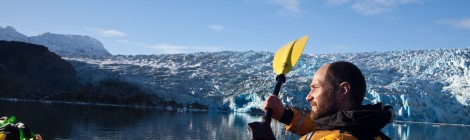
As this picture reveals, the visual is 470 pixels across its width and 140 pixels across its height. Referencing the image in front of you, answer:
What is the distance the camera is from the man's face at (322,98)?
1.94 m

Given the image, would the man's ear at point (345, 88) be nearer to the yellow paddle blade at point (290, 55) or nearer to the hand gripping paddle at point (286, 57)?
the hand gripping paddle at point (286, 57)

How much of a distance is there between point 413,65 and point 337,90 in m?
93.3

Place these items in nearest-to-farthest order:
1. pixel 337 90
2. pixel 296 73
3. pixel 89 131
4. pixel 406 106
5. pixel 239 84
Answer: pixel 337 90 → pixel 89 131 → pixel 406 106 → pixel 239 84 → pixel 296 73

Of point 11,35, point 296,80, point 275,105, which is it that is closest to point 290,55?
point 275,105

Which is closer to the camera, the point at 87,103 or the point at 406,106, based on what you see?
the point at 406,106

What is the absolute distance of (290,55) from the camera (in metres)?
2.83

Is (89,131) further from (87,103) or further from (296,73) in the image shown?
(296,73)

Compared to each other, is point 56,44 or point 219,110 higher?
point 56,44

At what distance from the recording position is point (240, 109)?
72.0 metres

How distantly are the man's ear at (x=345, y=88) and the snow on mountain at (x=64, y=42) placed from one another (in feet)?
449

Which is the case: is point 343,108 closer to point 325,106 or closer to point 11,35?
point 325,106

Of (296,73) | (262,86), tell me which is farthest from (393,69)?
(262,86)

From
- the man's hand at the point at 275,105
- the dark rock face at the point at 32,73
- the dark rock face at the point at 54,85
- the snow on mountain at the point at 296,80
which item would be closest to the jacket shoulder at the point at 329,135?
the man's hand at the point at 275,105

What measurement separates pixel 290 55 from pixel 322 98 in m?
0.90
